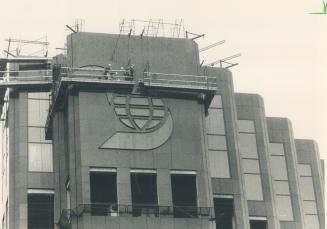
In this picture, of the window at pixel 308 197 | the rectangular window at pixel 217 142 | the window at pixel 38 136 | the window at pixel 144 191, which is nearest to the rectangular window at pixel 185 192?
the window at pixel 144 191

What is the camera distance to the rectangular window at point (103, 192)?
69.1m

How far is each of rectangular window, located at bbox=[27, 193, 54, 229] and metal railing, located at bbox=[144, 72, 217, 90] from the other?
14.7m

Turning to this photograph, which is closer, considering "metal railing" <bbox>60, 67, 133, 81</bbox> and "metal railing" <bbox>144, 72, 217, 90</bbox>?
"metal railing" <bbox>60, 67, 133, 81</bbox>

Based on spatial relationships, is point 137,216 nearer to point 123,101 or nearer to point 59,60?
point 123,101

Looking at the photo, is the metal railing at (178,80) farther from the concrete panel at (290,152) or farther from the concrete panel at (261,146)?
the concrete panel at (290,152)

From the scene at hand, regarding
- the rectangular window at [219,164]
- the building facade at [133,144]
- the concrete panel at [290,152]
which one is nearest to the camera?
the building facade at [133,144]

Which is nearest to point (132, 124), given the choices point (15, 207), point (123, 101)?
point (123, 101)

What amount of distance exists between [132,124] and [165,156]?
3.93 metres

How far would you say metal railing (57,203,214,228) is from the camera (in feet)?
226

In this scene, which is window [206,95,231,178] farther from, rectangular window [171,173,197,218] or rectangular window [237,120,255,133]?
rectangular window [171,173,197,218]

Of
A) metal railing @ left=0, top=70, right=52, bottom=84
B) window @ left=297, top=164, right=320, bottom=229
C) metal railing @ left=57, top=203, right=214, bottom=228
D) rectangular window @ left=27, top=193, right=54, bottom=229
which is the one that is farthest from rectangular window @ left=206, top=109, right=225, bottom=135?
rectangular window @ left=27, top=193, right=54, bottom=229

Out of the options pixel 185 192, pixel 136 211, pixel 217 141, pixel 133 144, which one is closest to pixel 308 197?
pixel 217 141

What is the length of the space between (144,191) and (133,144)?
4097 millimetres

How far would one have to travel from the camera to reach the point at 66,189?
7562cm
